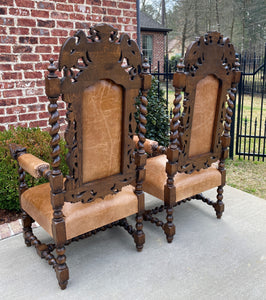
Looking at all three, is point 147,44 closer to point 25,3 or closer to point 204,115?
point 25,3

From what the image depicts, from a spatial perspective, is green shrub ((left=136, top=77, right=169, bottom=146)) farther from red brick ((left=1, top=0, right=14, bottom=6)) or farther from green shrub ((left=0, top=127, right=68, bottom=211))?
red brick ((left=1, top=0, right=14, bottom=6))

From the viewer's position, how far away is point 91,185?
2068 millimetres

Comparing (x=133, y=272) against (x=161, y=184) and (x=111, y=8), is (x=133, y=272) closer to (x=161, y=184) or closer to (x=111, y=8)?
(x=161, y=184)

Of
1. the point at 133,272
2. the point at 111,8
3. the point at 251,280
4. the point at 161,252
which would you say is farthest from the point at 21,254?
the point at 111,8

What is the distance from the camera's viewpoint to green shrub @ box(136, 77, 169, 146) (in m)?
4.45

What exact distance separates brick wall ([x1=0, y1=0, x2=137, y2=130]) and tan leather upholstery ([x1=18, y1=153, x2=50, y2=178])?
56.7 inches

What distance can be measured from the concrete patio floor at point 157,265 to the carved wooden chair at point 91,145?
182mm

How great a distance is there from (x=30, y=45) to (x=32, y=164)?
→ 77.1 inches

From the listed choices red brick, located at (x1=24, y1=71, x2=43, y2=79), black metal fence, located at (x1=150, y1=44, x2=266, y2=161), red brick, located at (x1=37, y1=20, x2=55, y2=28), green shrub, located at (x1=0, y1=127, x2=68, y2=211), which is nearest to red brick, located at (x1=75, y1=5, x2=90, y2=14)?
red brick, located at (x1=37, y1=20, x2=55, y2=28)

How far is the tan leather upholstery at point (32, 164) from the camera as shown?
2.12 m

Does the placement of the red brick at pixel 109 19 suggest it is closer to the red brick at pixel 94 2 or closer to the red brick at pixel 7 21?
the red brick at pixel 94 2

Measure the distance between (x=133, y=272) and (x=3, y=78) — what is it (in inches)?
99.4

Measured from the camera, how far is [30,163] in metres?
2.19

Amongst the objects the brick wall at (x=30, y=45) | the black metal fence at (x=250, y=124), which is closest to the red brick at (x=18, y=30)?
the brick wall at (x=30, y=45)
